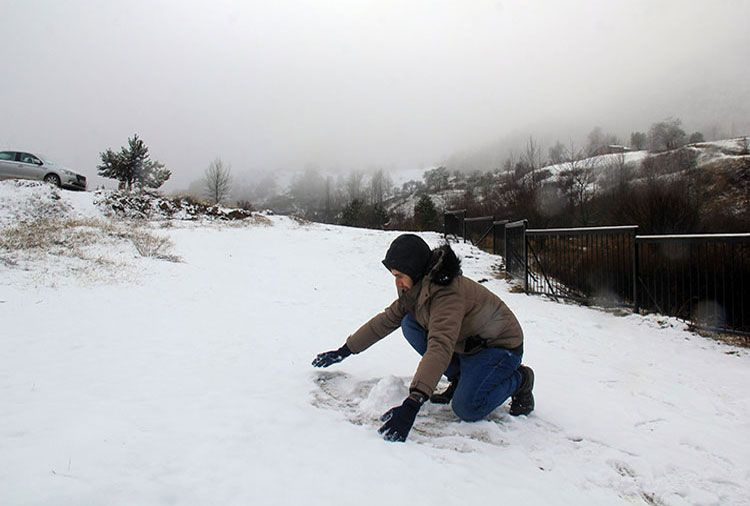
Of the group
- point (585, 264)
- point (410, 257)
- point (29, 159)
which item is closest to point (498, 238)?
point (585, 264)

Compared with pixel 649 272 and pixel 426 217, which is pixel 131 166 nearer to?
pixel 426 217

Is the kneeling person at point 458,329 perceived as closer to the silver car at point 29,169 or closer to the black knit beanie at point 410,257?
the black knit beanie at point 410,257

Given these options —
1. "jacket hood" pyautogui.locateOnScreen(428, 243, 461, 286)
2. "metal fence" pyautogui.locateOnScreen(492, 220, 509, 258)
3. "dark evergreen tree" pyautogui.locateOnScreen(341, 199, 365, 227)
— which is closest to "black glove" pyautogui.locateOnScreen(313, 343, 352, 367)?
"jacket hood" pyautogui.locateOnScreen(428, 243, 461, 286)

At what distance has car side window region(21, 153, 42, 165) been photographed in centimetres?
1844

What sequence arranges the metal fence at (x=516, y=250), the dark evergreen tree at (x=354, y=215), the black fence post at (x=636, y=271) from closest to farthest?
the black fence post at (x=636, y=271) → the metal fence at (x=516, y=250) → the dark evergreen tree at (x=354, y=215)

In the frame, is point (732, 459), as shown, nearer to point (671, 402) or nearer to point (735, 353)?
point (671, 402)

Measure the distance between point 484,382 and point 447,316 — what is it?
0.60m

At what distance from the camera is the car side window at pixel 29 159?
1844 centimetres

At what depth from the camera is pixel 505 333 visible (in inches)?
116

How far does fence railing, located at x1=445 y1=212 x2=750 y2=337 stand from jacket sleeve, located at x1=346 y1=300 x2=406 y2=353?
19.6 feet

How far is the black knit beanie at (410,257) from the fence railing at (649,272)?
5.95 m

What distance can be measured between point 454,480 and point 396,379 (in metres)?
1.11

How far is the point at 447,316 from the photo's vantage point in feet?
8.66

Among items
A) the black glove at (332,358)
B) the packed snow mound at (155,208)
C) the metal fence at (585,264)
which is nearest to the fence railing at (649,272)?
the metal fence at (585,264)
